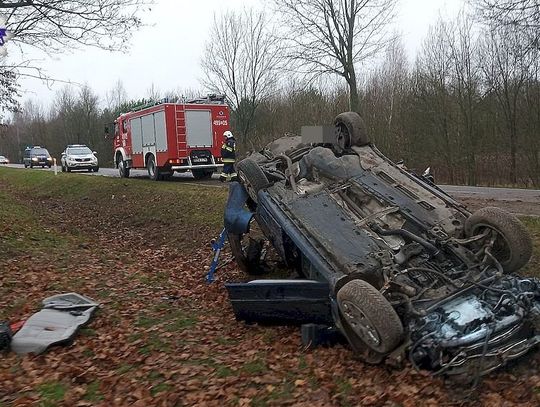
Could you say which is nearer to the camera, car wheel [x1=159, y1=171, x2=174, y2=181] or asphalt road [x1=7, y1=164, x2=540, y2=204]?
asphalt road [x1=7, y1=164, x2=540, y2=204]

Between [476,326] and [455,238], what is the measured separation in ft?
4.10

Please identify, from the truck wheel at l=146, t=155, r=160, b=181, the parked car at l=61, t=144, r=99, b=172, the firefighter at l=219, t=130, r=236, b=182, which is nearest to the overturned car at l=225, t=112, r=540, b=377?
the firefighter at l=219, t=130, r=236, b=182

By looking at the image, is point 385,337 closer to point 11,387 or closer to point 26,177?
point 11,387

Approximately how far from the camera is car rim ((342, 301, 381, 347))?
3986 millimetres

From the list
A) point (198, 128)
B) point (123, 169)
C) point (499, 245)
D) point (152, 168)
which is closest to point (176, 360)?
point (499, 245)

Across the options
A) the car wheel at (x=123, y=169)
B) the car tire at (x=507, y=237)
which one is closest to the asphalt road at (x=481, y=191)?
the car wheel at (x=123, y=169)

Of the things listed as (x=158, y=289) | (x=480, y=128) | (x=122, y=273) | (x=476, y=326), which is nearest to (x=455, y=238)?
(x=476, y=326)

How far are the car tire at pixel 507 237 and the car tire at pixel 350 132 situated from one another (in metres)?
1.97

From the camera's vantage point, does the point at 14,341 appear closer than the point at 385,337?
No

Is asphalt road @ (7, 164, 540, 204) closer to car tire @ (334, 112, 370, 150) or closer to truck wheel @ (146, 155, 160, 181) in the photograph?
truck wheel @ (146, 155, 160, 181)

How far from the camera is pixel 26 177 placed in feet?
80.9

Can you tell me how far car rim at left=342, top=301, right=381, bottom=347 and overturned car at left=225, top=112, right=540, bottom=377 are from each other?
0.4 inches

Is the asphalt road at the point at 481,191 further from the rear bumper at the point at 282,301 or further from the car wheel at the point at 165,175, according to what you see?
the rear bumper at the point at 282,301

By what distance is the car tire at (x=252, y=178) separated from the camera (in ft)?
19.6
